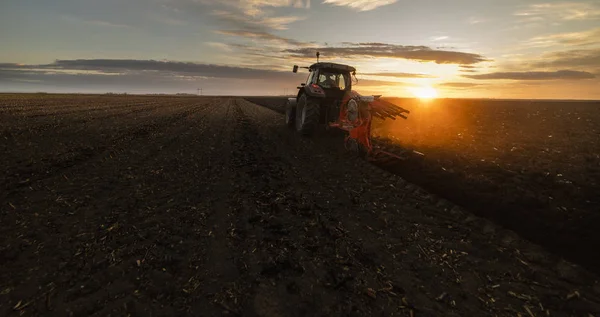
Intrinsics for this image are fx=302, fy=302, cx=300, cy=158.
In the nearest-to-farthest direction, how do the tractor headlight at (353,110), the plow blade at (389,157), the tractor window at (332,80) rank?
the plow blade at (389,157), the tractor headlight at (353,110), the tractor window at (332,80)

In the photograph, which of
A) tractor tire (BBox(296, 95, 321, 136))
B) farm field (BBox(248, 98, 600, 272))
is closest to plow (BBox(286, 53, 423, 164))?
tractor tire (BBox(296, 95, 321, 136))

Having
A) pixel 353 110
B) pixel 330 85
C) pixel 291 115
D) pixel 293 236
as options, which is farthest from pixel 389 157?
pixel 291 115

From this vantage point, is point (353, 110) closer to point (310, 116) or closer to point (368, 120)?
point (368, 120)

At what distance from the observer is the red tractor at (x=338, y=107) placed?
9.05 meters

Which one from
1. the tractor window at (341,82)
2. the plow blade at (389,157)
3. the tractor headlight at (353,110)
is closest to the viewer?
the plow blade at (389,157)

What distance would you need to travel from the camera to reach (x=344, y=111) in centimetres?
1109

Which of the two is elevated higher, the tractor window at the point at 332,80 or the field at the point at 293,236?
the tractor window at the point at 332,80

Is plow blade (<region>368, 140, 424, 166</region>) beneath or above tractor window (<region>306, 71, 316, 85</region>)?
beneath

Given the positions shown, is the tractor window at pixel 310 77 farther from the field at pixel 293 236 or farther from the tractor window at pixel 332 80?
the field at pixel 293 236

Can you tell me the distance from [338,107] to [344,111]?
158 centimetres

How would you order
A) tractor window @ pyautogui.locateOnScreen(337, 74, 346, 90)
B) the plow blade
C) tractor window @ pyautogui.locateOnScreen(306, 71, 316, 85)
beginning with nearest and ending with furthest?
the plow blade → tractor window @ pyautogui.locateOnScreen(337, 74, 346, 90) → tractor window @ pyautogui.locateOnScreen(306, 71, 316, 85)

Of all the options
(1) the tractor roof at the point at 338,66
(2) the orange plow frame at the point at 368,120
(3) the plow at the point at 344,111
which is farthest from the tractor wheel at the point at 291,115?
(2) the orange plow frame at the point at 368,120

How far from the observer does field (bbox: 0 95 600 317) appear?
3066 mm

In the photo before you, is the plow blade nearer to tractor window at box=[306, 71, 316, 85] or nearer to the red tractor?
the red tractor
